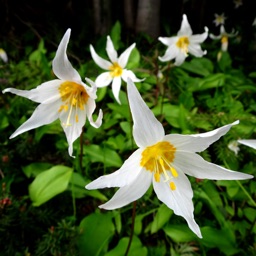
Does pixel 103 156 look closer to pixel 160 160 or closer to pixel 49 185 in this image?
pixel 49 185

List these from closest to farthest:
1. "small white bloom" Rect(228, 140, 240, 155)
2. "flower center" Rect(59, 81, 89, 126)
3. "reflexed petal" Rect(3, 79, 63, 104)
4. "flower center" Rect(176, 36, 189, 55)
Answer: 1. "reflexed petal" Rect(3, 79, 63, 104)
2. "flower center" Rect(59, 81, 89, 126)
3. "small white bloom" Rect(228, 140, 240, 155)
4. "flower center" Rect(176, 36, 189, 55)

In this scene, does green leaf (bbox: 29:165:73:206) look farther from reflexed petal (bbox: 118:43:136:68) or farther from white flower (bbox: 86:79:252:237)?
reflexed petal (bbox: 118:43:136:68)

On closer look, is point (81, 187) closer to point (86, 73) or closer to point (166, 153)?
point (166, 153)

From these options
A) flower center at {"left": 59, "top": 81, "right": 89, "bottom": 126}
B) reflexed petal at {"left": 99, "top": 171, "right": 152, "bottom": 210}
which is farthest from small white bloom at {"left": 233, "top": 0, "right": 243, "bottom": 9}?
reflexed petal at {"left": 99, "top": 171, "right": 152, "bottom": 210}

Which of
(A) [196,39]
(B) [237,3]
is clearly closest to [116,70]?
(A) [196,39]

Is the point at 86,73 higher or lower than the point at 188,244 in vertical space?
higher

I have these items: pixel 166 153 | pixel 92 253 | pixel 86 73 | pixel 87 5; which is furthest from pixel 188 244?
pixel 87 5
